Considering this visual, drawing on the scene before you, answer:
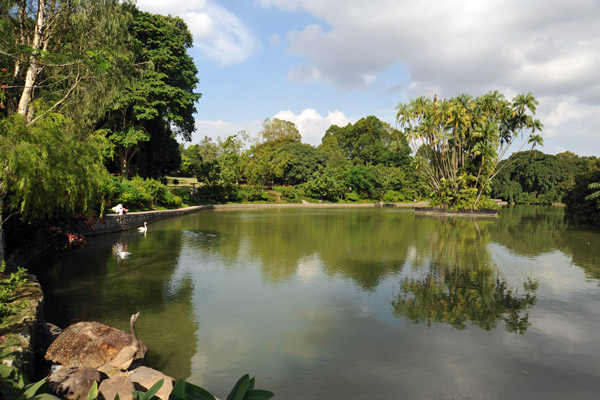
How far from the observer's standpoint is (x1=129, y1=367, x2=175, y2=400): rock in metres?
5.29

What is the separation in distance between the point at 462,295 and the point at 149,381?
975cm

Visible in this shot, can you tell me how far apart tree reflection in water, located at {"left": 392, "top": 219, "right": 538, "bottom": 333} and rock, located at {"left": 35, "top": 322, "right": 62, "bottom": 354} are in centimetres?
817

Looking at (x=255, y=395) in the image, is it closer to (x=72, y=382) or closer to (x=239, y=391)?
(x=239, y=391)

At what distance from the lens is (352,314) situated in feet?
32.6

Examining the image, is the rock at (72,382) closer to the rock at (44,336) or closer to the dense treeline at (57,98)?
the rock at (44,336)

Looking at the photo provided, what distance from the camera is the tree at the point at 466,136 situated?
148ft

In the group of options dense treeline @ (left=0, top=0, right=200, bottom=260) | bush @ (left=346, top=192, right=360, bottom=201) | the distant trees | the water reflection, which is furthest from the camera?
the distant trees

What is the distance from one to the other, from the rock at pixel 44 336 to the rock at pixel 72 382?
1.65 m

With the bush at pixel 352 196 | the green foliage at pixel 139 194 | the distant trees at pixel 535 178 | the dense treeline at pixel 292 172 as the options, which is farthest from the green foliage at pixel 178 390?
the distant trees at pixel 535 178

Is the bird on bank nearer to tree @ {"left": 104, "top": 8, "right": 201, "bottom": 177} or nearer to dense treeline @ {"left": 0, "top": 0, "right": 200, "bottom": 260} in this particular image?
dense treeline @ {"left": 0, "top": 0, "right": 200, "bottom": 260}

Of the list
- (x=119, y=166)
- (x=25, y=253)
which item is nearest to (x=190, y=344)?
(x=25, y=253)

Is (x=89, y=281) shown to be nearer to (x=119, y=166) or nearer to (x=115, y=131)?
(x=115, y=131)

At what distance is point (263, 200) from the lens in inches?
2285

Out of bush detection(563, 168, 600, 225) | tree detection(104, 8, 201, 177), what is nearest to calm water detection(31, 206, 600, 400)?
tree detection(104, 8, 201, 177)
